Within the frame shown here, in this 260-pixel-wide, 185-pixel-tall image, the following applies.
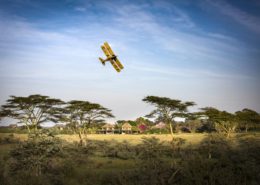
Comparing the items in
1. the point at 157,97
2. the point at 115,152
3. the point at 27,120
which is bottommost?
A: the point at 115,152

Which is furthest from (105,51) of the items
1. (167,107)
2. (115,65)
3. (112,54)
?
(167,107)

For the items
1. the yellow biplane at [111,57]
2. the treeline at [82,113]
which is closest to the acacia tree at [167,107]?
A: the treeline at [82,113]

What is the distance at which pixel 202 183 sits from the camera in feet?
23.0

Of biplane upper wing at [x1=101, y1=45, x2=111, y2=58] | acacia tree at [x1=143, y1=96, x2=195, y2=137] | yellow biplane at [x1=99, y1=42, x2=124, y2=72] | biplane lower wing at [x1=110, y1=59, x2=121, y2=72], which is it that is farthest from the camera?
acacia tree at [x1=143, y1=96, x2=195, y2=137]

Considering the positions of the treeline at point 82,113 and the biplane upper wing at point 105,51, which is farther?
the treeline at point 82,113

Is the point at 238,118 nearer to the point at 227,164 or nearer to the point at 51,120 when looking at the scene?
the point at 51,120

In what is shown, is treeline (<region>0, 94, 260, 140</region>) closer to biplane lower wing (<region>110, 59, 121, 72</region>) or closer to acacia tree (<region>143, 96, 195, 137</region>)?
acacia tree (<region>143, 96, 195, 137</region>)

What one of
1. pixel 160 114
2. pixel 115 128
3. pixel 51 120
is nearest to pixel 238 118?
pixel 160 114

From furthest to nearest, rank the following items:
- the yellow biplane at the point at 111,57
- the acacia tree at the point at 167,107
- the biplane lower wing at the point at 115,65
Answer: the acacia tree at the point at 167,107 → the yellow biplane at the point at 111,57 → the biplane lower wing at the point at 115,65

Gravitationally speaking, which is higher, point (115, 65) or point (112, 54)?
point (112, 54)

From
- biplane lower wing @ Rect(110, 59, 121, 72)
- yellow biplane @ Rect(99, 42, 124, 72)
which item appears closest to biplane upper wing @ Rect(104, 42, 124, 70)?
yellow biplane @ Rect(99, 42, 124, 72)

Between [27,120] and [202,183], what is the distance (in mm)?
30524

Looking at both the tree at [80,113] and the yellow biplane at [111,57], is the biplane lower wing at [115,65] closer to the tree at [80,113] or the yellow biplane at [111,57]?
the yellow biplane at [111,57]

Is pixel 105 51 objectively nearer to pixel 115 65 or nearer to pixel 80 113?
pixel 115 65
